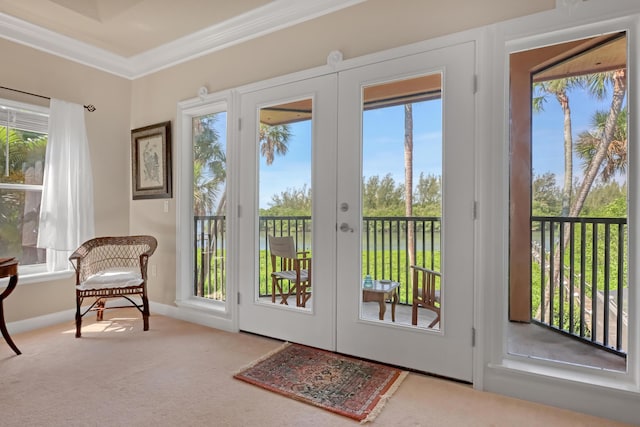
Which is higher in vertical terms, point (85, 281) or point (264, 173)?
point (264, 173)

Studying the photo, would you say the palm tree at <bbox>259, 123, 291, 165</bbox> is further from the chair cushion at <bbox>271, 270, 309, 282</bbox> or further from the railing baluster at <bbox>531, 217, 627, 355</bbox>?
the railing baluster at <bbox>531, 217, 627, 355</bbox>

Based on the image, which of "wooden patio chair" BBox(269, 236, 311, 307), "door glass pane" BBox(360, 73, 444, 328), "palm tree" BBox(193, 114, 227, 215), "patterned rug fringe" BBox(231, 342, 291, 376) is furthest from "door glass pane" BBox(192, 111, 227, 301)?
"door glass pane" BBox(360, 73, 444, 328)

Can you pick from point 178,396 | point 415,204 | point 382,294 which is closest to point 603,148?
point 415,204

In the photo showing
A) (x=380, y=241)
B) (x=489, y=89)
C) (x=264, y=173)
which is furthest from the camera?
(x=264, y=173)

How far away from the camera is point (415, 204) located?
7.39ft

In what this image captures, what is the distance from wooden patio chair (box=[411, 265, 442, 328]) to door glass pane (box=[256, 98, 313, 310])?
0.79 metres

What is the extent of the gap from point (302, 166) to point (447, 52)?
1.23 m

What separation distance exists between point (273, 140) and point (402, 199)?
3.82 ft

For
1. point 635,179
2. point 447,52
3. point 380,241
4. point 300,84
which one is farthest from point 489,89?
point 300,84

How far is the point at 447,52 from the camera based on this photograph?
2.10 m

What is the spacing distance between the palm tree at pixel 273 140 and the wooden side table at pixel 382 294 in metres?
1.24

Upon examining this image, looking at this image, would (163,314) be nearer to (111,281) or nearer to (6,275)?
(111,281)

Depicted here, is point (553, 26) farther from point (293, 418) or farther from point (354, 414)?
point (293, 418)

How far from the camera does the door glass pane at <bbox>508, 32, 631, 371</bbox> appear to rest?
184 centimetres
